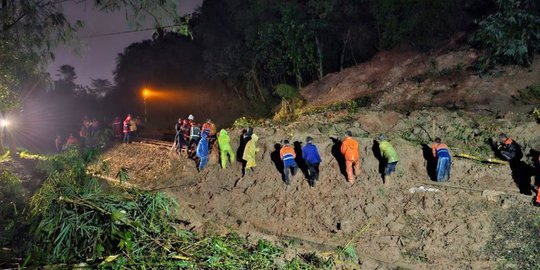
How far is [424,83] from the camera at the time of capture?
788 inches

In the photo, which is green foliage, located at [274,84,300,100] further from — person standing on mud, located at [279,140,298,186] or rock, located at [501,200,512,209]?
rock, located at [501,200,512,209]

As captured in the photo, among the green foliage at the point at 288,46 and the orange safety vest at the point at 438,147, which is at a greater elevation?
the green foliage at the point at 288,46

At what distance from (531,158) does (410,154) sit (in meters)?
3.55

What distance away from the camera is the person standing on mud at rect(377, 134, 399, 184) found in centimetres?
1221

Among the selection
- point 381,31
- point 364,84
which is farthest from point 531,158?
point 381,31

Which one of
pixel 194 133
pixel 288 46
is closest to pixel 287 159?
pixel 194 133

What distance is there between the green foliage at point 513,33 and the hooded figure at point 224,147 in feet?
41.1

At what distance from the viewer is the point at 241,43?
30297 millimetres

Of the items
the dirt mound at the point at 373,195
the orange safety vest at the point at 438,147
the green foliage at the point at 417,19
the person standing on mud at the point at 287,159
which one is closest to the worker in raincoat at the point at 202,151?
the dirt mound at the point at 373,195

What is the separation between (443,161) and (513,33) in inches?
381

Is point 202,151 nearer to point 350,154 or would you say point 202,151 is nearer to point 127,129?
point 350,154

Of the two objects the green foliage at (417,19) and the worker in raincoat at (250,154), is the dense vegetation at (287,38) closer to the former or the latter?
the green foliage at (417,19)

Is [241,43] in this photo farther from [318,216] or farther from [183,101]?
[318,216]

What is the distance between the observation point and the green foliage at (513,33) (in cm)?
1744
